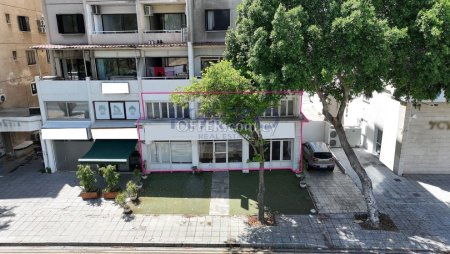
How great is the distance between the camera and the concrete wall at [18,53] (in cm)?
2806

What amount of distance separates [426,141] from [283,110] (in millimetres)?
10570

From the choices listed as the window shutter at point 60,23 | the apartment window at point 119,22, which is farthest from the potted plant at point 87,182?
the window shutter at point 60,23

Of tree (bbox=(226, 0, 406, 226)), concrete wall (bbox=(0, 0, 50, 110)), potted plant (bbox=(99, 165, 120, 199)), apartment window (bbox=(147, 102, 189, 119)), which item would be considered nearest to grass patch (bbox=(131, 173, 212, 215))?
potted plant (bbox=(99, 165, 120, 199))

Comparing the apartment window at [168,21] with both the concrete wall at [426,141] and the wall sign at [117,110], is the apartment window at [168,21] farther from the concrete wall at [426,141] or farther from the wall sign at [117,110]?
the concrete wall at [426,141]

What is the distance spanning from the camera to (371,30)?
46.0 feet

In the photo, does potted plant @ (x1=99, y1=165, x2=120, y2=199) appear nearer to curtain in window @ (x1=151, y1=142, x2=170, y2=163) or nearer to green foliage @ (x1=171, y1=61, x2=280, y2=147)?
curtain in window @ (x1=151, y1=142, x2=170, y2=163)

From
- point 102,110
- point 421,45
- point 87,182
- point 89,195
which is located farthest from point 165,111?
point 421,45

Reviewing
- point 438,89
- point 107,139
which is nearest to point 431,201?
point 438,89

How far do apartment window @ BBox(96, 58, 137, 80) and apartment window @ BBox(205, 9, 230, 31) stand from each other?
6509 mm

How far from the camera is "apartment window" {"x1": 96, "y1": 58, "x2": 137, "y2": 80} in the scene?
2497cm

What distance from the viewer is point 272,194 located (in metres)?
21.4

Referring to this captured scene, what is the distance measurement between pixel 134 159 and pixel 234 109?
11.9 metres

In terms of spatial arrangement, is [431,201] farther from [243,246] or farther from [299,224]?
[243,246]

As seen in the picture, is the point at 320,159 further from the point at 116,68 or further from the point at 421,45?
the point at 116,68
